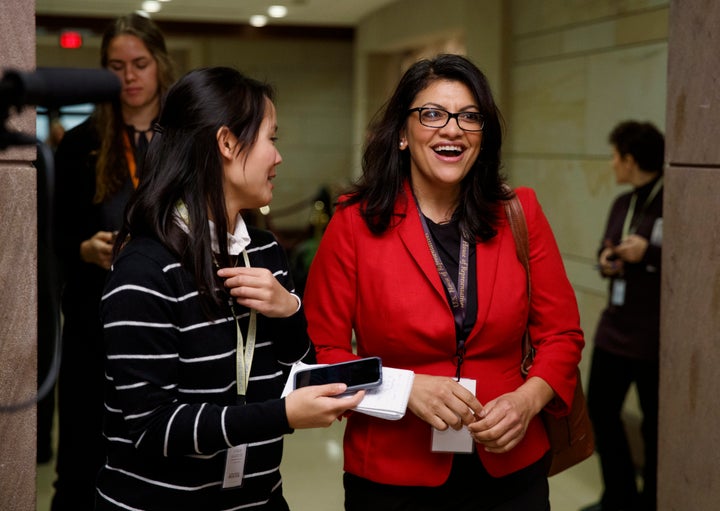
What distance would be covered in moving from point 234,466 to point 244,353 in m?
0.23

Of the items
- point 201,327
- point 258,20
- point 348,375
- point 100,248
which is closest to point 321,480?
point 100,248

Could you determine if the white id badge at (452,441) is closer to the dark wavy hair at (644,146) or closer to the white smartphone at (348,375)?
the white smartphone at (348,375)

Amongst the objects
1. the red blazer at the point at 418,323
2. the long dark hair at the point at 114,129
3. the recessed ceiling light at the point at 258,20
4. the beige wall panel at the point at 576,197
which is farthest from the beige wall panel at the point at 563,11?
the recessed ceiling light at the point at 258,20

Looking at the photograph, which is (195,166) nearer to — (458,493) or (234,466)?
(234,466)

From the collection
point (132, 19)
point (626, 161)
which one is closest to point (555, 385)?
point (132, 19)

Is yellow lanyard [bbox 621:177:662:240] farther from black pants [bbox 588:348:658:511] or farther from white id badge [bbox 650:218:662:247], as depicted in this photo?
black pants [bbox 588:348:658:511]

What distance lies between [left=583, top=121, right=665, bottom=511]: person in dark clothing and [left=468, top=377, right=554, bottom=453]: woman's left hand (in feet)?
7.49

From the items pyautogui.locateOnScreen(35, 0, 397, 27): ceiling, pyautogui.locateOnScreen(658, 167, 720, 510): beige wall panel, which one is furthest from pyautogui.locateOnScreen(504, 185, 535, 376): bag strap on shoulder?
pyautogui.locateOnScreen(35, 0, 397, 27): ceiling

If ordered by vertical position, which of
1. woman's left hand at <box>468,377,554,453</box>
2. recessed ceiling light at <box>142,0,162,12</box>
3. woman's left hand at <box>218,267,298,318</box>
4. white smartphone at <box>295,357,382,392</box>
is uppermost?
recessed ceiling light at <box>142,0,162,12</box>

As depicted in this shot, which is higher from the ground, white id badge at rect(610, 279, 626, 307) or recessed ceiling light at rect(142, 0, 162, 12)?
recessed ceiling light at rect(142, 0, 162, 12)

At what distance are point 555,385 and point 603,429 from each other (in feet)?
7.86

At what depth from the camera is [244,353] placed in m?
1.76

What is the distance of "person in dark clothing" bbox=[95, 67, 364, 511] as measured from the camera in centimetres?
162

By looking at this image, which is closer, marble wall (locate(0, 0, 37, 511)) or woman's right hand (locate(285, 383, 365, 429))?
woman's right hand (locate(285, 383, 365, 429))
